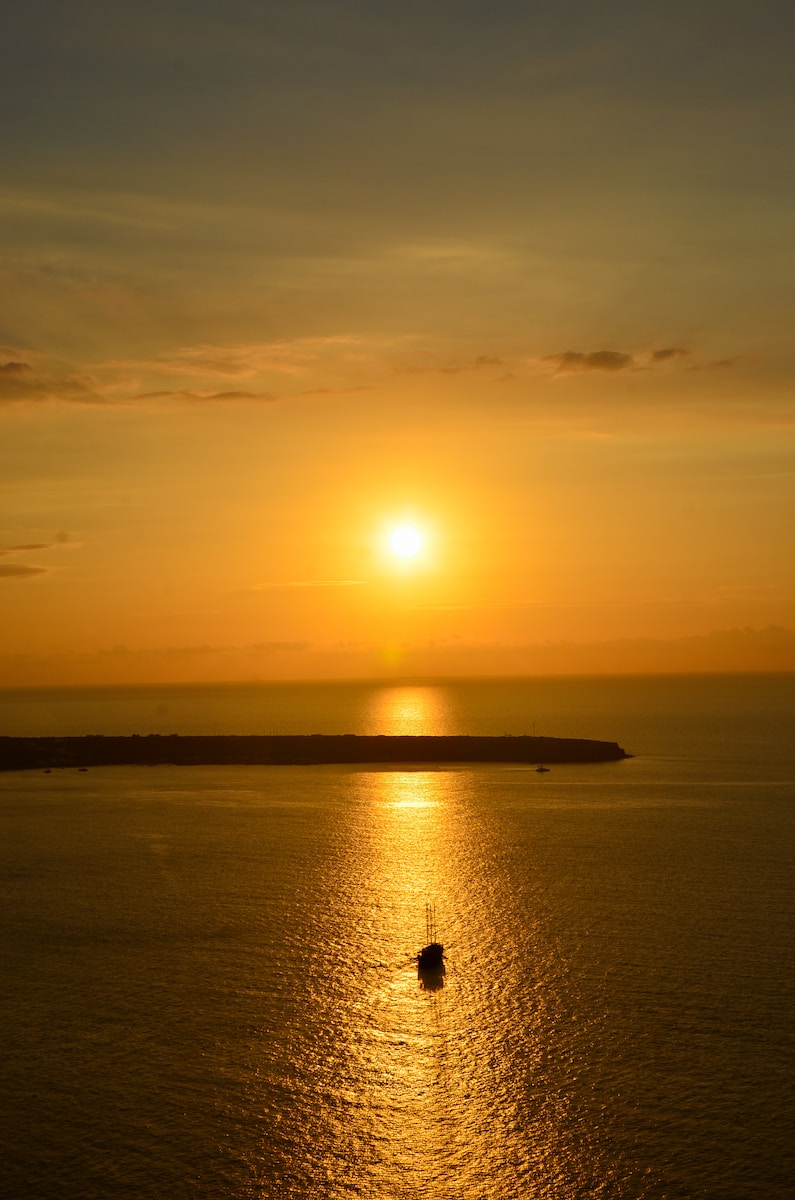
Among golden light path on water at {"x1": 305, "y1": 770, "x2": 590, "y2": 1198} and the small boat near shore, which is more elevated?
the small boat near shore

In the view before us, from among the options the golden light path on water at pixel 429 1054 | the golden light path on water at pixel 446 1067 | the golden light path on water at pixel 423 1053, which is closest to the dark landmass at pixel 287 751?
the golden light path on water at pixel 423 1053

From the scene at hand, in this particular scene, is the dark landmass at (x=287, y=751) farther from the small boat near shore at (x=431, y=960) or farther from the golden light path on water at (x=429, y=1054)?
the small boat near shore at (x=431, y=960)

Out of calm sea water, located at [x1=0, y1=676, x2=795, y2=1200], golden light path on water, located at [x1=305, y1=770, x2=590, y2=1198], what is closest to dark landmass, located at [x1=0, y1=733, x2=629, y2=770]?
calm sea water, located at [x1=0, y1=676, x2=795, y2=1200]

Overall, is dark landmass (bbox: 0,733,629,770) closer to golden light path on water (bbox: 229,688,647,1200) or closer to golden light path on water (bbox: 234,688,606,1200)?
golden light path on water (bbox: 229,688,647,1200)

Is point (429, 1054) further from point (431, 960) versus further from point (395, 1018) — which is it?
point (431, 960)

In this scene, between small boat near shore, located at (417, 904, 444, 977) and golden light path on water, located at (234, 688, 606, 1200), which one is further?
small boat near shore, located at (417, 904, 444, 977)
